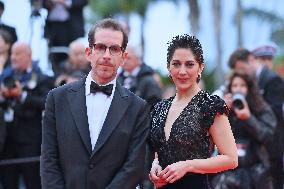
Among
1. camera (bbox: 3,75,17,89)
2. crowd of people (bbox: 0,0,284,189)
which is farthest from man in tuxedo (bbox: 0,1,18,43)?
crowd of people (bbox: 0,0,284,189)

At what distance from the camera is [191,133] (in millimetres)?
4984

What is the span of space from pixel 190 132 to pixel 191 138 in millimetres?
42

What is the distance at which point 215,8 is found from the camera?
117ft

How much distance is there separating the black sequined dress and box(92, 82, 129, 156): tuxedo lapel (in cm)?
36

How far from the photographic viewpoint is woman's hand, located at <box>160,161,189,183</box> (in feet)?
15.7

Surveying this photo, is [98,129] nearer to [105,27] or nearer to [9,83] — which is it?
[105,27]

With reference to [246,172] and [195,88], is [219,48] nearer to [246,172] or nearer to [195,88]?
[246,172]

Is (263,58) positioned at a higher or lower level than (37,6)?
lower

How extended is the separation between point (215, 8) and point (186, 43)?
31062mm

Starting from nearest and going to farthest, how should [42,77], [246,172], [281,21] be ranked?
1. [246,172]
2. [42,77]
3. [281,21]

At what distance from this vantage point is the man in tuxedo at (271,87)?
27.1ft

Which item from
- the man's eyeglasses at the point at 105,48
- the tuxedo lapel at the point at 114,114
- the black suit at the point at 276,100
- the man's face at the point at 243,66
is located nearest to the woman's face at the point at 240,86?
the man's face at the point at 243,66

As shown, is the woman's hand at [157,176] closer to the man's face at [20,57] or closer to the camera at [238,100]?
the camera at [238,100]

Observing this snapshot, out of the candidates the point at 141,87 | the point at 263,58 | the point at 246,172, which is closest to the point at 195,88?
the point at 246,172
